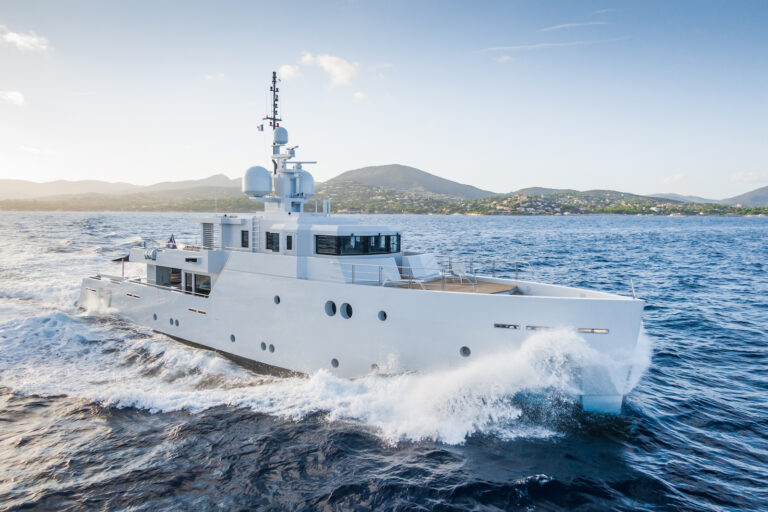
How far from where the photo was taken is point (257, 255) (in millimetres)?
14750

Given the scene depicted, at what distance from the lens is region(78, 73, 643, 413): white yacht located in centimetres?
1047

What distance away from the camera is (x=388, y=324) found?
12000 mm

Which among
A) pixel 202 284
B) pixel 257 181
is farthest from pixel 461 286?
pixel 202 284

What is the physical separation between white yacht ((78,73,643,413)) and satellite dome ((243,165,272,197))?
45 mm

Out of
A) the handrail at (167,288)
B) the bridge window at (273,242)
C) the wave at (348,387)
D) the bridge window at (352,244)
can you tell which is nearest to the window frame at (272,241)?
the bridge window at (273,242)

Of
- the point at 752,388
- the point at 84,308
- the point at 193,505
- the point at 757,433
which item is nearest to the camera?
the point at 193,505

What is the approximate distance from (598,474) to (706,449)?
10.8ft

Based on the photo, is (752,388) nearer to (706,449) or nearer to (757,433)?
(757,433)

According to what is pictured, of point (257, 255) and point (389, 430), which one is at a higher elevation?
point (257, 255)

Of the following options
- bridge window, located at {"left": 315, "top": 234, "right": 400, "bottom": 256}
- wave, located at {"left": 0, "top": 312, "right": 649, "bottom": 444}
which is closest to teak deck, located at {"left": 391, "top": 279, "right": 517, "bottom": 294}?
bridge window, located at {"left": 315, "top": 234, "right": 400, "bottom": 256}

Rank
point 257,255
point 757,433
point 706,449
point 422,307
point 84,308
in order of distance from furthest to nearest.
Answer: point 84,308 → point 257,255 → point 422,307 → point 757,433 → point 706,449

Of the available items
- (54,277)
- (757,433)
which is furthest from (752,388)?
(54,277)

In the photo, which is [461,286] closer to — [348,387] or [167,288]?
[348,387]

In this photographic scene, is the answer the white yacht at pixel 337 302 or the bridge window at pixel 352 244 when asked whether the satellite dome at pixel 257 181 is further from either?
the bridge window at pixel 352 244
